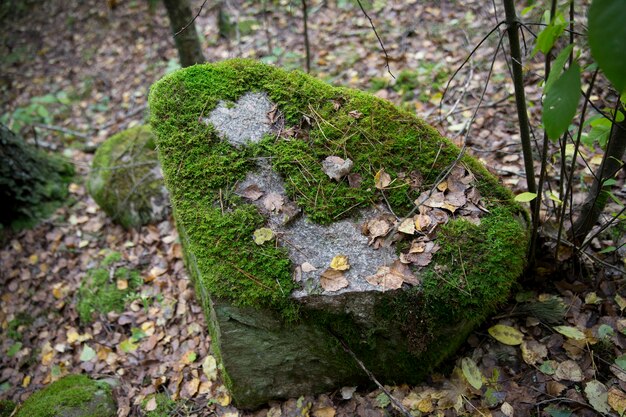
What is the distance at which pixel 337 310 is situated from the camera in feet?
7.50

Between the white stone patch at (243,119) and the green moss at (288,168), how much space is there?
5 cm

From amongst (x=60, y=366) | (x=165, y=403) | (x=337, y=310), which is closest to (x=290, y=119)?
(x=337, y=310)

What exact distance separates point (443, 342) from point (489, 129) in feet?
7.85

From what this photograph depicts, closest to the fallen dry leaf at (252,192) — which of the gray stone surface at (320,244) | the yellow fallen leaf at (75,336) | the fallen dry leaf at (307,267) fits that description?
the gray stone surface at (320,244)

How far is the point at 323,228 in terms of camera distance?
2.44m

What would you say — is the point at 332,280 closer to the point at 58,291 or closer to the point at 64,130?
the point at 58,291

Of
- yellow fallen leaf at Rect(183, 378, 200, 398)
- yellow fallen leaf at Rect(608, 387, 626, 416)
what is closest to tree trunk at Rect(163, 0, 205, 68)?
yellow fallen leaf at Rect(183, 378, 200, 398)

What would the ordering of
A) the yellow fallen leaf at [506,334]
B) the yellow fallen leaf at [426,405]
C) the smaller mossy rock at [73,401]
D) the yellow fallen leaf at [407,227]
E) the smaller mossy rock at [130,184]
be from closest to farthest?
the yellow fallen leaf at [407,227] → the yellow fallen leaf at [426,405] → the yellow fallen leaf at [506,334] → the smaller mossy rock at [73,401] → the smaller mossy rock at [130,184]

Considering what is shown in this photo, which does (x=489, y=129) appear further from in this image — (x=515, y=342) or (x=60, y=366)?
(x=60, y=366)

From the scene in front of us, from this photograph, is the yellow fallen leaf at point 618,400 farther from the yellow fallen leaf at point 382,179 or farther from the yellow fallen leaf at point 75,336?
the yellow fallen leaf at point 75,336

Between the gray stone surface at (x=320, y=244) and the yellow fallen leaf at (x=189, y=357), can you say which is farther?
the yellow fallen leaf at (x=189, y=357)

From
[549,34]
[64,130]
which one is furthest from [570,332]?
[64,130]

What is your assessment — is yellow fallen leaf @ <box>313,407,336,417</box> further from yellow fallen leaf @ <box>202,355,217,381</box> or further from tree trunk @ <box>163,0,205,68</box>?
tree trunk @ <box>163,0,205,68</box>

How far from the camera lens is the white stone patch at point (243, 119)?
2715 mm
